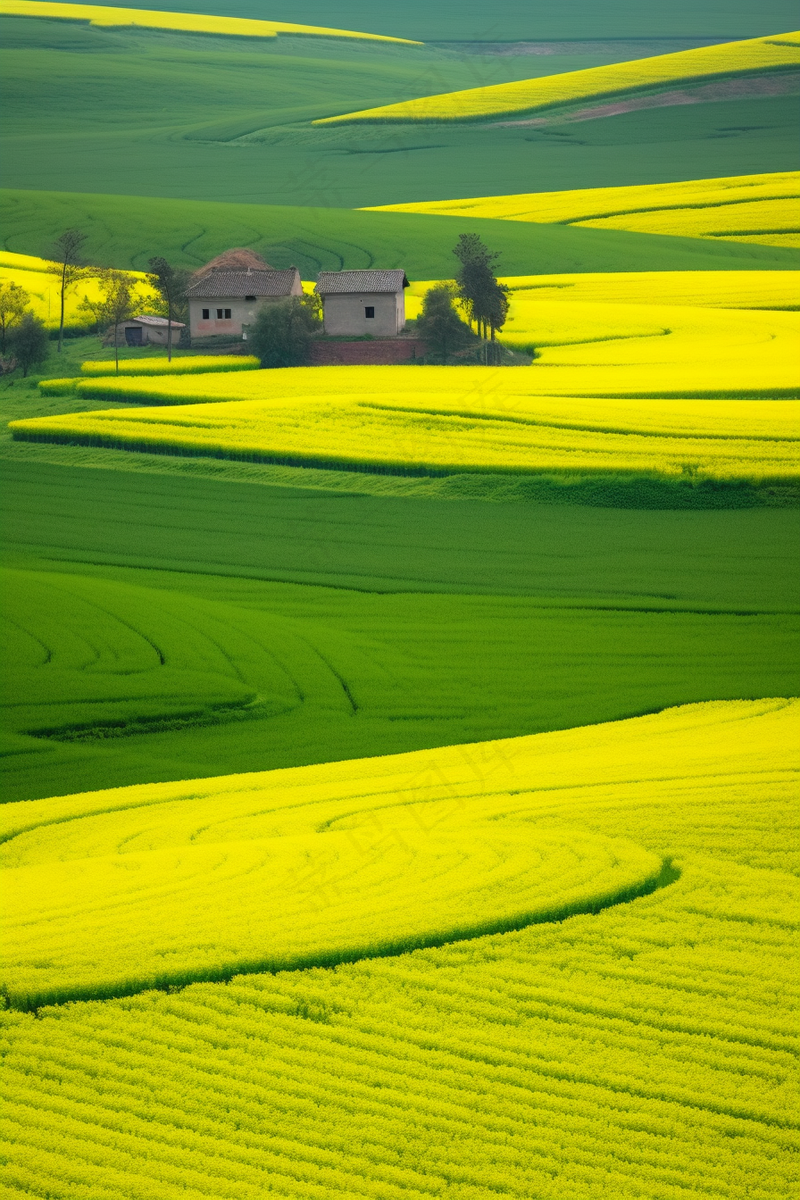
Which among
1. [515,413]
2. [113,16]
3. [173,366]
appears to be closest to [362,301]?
[173,366]

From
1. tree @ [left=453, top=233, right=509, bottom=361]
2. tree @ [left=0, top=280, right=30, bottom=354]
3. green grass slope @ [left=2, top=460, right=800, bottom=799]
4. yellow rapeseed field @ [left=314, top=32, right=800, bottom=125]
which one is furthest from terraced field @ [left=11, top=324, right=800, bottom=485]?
yellow rapeseed field @ [left=314, top=32, right=800, bottom=125]

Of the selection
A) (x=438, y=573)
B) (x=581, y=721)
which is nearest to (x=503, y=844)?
(x=581, y=721)

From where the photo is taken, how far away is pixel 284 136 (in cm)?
13625

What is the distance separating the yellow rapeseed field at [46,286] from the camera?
7688 centimetres

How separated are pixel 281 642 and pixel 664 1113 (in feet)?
64.9

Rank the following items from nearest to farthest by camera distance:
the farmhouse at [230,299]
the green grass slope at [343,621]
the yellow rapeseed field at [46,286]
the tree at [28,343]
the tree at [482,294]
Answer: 1. the green grass slope at [343,621]
2. the tree at [482,294]
3. the tree at [28,343]
4. the farmhouse at [230,299]
5. the yellow rapeseed field at [46,286]

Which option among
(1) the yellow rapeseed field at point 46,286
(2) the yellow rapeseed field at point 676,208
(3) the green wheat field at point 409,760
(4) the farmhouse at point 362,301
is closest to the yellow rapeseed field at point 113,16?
(2) the yellow rapeseed field at point 676,208

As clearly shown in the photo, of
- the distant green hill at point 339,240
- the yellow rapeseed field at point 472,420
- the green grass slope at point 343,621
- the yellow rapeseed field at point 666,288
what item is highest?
the distant green hill at point 339,240

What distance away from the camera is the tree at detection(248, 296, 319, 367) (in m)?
64.2

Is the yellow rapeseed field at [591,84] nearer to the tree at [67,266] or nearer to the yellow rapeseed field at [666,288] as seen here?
the yellow rapeseed field at [666,288]

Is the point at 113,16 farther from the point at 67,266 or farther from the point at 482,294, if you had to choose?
the point at 482,294

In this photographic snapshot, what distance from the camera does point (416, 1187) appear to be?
32.9 feet

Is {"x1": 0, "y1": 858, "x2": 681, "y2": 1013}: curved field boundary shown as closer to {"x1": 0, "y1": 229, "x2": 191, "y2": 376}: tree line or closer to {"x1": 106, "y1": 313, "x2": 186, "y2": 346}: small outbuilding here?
{"x1": 0, "y1": 229, "x2": 191, "y2": 376}: tree line

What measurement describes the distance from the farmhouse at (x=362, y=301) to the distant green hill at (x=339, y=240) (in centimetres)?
1763
